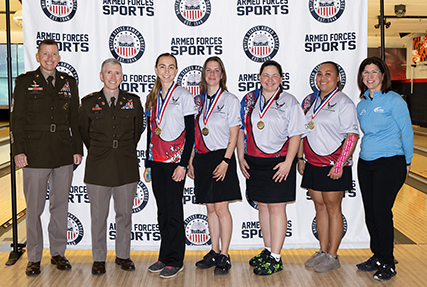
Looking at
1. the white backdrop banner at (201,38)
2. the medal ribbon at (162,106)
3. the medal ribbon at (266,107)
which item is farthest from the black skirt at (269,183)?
the white backdrop banner at (201,38)

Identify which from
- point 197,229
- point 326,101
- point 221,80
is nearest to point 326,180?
point 326,101

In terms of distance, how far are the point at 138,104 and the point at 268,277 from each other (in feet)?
5.25

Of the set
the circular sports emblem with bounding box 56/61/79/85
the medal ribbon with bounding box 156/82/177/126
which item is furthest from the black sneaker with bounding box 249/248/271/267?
the circular sports emblem with bounding box 56/61/79/85

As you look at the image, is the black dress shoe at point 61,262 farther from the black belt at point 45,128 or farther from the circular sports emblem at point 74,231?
the black belt at point 45,128

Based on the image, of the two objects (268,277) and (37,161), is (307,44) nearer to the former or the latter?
(268,277)

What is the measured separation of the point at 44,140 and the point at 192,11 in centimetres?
162

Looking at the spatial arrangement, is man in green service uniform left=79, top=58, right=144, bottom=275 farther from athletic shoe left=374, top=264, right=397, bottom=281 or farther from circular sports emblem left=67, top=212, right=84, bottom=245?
athletic shoe left=374, top=264, right=397, bottom=281

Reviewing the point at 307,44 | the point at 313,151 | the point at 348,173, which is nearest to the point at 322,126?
the point at 313,151

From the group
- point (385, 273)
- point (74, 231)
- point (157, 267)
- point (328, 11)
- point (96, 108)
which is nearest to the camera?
point (385, 273)

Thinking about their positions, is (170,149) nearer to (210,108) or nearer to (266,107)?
(210,108)

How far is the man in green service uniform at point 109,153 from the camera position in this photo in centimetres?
292

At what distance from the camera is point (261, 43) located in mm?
3482

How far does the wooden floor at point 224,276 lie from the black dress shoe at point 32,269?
3 centimetres

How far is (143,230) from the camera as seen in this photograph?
3.60m
